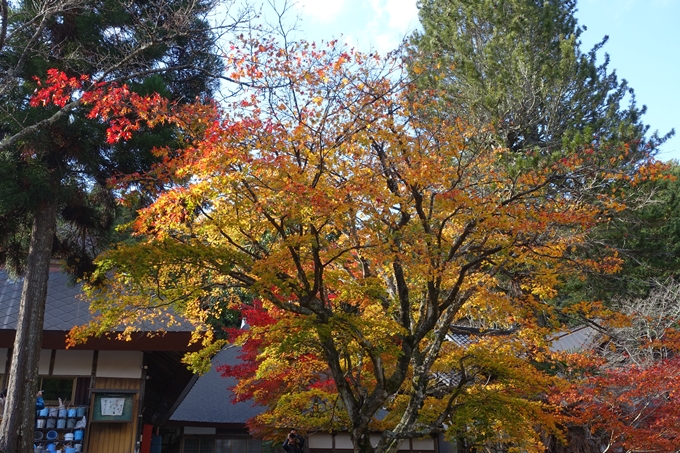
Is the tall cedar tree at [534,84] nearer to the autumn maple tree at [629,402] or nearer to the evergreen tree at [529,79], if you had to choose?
the evergreen tree at [529,79]

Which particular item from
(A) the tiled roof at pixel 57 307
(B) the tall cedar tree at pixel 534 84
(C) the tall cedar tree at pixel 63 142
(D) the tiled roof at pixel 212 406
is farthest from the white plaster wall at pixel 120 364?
(B) the tall cedar tree at pixel 534 84

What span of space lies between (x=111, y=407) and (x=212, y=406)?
5.38 meters

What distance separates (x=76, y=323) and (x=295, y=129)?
688cm

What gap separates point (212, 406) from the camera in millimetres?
16406

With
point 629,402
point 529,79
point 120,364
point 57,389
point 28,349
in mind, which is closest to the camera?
point 28,349

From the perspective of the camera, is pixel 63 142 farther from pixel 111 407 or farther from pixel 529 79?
pixel 529 79

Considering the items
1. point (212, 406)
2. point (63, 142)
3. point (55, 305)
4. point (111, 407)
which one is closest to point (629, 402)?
point (111, 407)

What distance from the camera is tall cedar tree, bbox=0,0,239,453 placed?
9266 millimetres

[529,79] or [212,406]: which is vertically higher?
[529,79]

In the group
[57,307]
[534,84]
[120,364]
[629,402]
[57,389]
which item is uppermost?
[534,84]

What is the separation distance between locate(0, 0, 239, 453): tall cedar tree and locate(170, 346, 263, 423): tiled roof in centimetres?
558

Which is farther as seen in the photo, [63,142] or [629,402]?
[629,402]

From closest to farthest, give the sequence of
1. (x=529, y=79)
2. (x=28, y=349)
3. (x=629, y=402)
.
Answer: (x=28, y=349) < (x=629, y=402) < (x=529, y=79)

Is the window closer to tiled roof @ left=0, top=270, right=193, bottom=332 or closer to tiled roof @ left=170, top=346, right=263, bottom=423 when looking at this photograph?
tiled roof @ left=0, top=270, right=193, bottom=332
